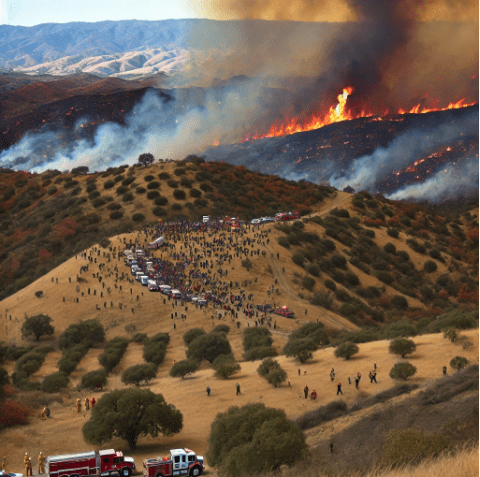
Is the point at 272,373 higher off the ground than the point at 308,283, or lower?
lower

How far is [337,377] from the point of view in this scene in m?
36.5

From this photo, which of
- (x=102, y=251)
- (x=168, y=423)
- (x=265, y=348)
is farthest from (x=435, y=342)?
(x=102, y=251)

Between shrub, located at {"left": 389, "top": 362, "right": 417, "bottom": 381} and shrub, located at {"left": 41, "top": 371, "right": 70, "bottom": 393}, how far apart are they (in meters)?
20.3

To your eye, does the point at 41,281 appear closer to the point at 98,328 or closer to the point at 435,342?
the point at 98,328

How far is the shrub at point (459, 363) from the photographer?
3312 cm

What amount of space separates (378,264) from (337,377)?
170 feet

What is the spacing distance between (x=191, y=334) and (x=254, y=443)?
100ft

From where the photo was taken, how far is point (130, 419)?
29.5 metres

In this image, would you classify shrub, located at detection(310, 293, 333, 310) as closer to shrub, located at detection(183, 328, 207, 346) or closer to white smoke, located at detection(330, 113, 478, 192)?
shrub, located at detection(183, 328, 207, 346)

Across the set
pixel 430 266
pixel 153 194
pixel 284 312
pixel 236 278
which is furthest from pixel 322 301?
pixel 153 194

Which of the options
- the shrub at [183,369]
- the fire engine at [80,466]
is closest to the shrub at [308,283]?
the shrub at [183,369]

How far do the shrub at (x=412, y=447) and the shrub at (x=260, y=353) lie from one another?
27.2 m

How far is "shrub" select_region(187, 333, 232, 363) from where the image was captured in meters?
47.0

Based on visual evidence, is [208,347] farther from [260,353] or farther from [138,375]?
[138,375]
